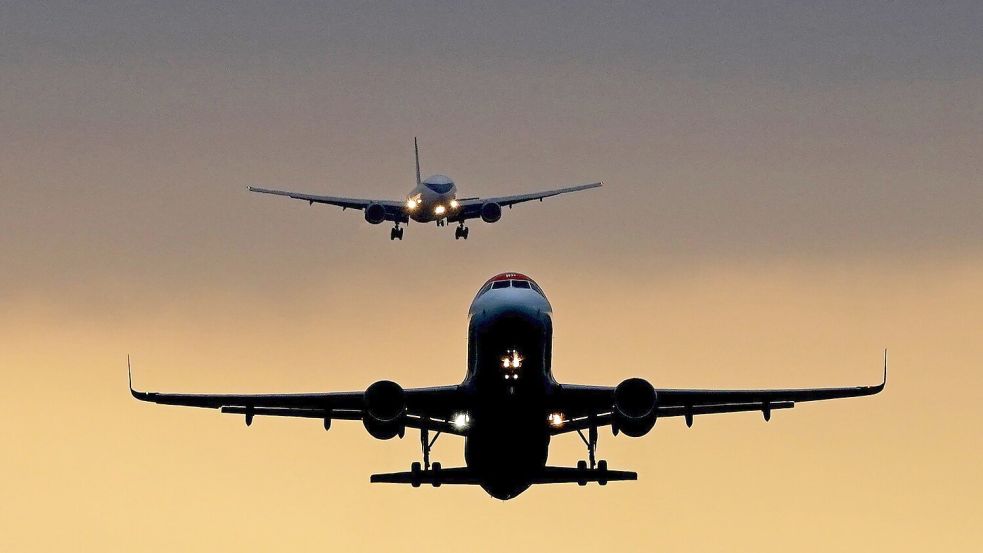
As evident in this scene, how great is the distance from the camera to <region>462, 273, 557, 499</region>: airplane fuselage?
42.0m

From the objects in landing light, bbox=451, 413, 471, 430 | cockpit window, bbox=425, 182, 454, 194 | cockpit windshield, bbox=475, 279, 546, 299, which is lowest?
landing light, bbox=451, 413, 471, 430

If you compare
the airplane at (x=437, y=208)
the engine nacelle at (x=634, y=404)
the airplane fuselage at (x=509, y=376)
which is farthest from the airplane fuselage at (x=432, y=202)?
the engine nacelle at (x=634, y=404)

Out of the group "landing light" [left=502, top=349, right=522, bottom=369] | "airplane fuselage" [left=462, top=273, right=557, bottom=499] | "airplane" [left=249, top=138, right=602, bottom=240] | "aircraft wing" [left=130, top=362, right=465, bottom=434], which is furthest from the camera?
"airplane" [left=249, top=138, right=602, bottom=240]

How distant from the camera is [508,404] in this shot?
1737 inches

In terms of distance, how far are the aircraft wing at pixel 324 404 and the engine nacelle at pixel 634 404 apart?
492 cm

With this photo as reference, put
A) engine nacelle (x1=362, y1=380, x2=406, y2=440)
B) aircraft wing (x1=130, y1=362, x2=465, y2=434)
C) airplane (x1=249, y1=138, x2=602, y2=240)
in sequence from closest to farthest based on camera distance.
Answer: engine nacelle (x1=362, y1=380, x2=406, y2=440)
aircraft wing (x1=130, y1=362, x2=465, y2=434)
airplane (x1=249, y1=138, x2=602, y2=240)

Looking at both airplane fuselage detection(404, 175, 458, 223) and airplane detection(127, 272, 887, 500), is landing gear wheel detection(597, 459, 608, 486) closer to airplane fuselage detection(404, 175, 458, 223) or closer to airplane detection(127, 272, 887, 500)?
airplane detection(127, 272, 887, 500)

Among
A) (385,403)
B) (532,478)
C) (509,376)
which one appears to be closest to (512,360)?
(509,376)

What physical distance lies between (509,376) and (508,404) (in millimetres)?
1328

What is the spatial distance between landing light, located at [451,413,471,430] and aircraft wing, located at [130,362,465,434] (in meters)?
0.26

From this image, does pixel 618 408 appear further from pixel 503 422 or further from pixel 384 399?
pixel 384 399

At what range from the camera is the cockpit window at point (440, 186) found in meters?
97.1

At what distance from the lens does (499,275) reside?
43812 millimetres

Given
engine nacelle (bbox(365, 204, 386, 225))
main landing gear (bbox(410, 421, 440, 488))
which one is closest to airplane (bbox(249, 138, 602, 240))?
engine nacelle (bbox(365, 204, 386, 225))
